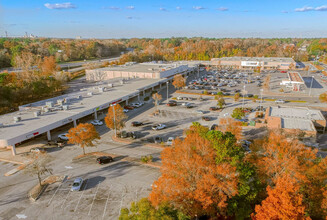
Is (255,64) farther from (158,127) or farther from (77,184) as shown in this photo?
(77,184)

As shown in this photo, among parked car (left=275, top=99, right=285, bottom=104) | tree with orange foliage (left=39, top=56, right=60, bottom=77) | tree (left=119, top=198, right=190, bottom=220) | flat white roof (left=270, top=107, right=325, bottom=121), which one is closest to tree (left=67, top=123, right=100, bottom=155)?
tree (left=119, top=198, right=190, bottom=220)

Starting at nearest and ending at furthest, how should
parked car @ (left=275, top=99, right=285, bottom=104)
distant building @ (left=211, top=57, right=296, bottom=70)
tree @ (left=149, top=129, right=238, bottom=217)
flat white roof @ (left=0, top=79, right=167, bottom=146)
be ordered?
tree @ (left=149, top=129, right=238, bottom=217)
flat white roof @ (left=0, top=79, right=167, bottom=146)
parked car @ (left=275, top=99, right=285, bottom=104)
distant building @ (left=211, top=57, right=296, bottom=70)

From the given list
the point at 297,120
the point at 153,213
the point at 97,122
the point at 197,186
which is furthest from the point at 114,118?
the point at 297,120

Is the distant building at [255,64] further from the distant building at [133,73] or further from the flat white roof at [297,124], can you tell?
the flat white roof at [297,124]

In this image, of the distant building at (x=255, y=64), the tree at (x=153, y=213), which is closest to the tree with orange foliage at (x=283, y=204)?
the tree at (x=153, y=213)

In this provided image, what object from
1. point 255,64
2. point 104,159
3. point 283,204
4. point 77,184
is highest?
point 255,64

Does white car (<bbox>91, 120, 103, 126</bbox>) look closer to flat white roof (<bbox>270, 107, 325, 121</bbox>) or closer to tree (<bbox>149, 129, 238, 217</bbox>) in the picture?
tree (<bbox>149, 129, 238, 217</bbox>)

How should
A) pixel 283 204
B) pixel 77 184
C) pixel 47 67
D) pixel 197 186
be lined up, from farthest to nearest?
pixel 47 67 < pixel 77 184 < pixel 197 186 < pixel 283 204
